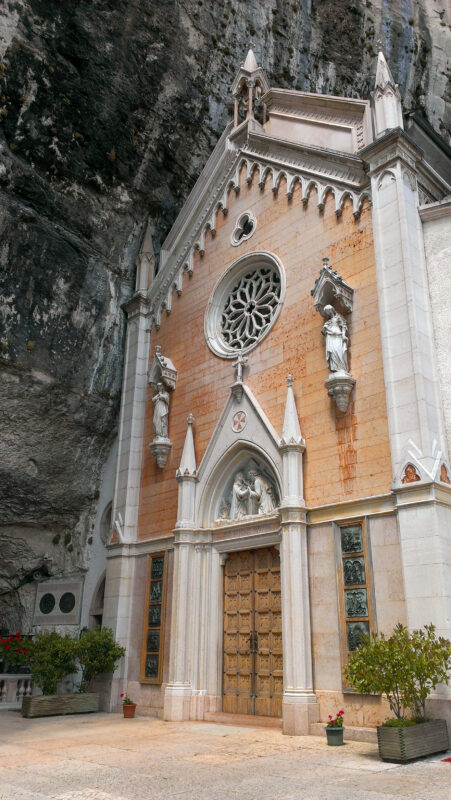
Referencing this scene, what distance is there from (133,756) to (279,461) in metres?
6.56

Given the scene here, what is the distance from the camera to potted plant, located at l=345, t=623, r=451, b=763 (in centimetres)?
862

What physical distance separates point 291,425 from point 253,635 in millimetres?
4601

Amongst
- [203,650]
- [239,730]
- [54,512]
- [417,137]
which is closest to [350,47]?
[417,137]

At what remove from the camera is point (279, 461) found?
13883 millimetres

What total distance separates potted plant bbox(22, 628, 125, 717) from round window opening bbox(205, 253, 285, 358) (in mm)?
7767

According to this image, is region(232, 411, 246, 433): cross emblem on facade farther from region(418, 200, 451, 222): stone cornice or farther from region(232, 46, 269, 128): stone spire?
region(232, 46, 269, 128): stone spire

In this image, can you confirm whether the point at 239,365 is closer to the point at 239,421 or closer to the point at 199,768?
the point at 239,421

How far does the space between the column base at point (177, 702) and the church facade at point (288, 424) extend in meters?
0.04

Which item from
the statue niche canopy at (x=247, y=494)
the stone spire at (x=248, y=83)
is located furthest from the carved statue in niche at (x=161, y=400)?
the stone spire at (x=248, y=83)

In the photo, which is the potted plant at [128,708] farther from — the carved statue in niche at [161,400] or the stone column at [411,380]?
the stone column at [411,380]

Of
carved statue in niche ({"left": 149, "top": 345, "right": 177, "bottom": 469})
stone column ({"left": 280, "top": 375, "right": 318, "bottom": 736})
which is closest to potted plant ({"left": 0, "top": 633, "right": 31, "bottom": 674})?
carved statue in niche ({"left": 149, "top": 345, "right": 177, "bottom": 469})

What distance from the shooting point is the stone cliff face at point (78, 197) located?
55.3 ft

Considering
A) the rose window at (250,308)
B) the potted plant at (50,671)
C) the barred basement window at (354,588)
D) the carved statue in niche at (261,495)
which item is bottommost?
the potted plant at (50,671)

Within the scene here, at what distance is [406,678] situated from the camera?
9.03 metres
